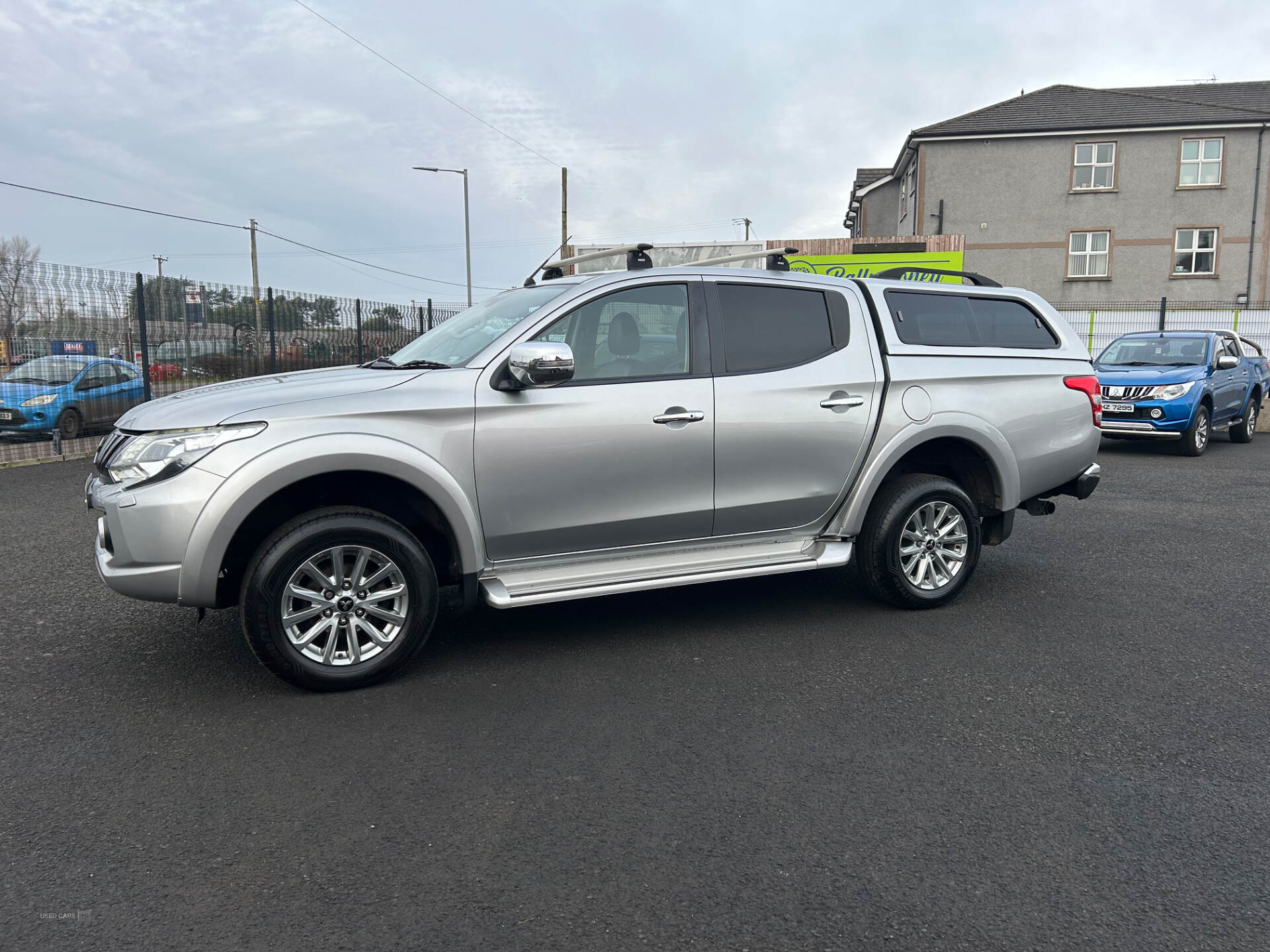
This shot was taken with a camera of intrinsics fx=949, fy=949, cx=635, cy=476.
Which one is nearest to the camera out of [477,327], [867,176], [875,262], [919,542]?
[477,327]

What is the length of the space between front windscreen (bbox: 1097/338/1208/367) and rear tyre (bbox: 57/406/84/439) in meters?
14.8

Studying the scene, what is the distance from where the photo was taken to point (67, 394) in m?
13.2

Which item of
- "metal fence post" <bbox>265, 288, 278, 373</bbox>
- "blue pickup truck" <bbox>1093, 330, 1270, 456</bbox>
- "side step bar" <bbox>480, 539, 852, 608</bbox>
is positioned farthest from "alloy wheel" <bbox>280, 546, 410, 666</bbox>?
"metal fence post" <bbox>265, 288, 278, 373</bbox>

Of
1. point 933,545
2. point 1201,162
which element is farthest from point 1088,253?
point 933,545


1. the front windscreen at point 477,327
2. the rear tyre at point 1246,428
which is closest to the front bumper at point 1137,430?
the rear tyre at point 1246,428

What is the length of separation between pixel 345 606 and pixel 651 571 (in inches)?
57.2

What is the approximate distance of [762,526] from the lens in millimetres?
5031

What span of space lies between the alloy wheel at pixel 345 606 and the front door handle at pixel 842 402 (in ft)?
7.85

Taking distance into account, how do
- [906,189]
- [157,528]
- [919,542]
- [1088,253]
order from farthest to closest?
[906,189], [1088,253], [919,542], [157,528]

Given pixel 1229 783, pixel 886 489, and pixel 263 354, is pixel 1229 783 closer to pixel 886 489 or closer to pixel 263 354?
pixel 886 489

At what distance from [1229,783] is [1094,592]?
8.83 feet

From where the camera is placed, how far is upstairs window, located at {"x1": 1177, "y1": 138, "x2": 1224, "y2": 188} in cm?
3106

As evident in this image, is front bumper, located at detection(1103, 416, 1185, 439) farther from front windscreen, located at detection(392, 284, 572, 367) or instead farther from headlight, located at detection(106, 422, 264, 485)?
headlight, located at detection(106, 422, 264, 485)

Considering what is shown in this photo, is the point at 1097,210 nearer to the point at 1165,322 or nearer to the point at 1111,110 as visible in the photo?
the point at 1111,110
